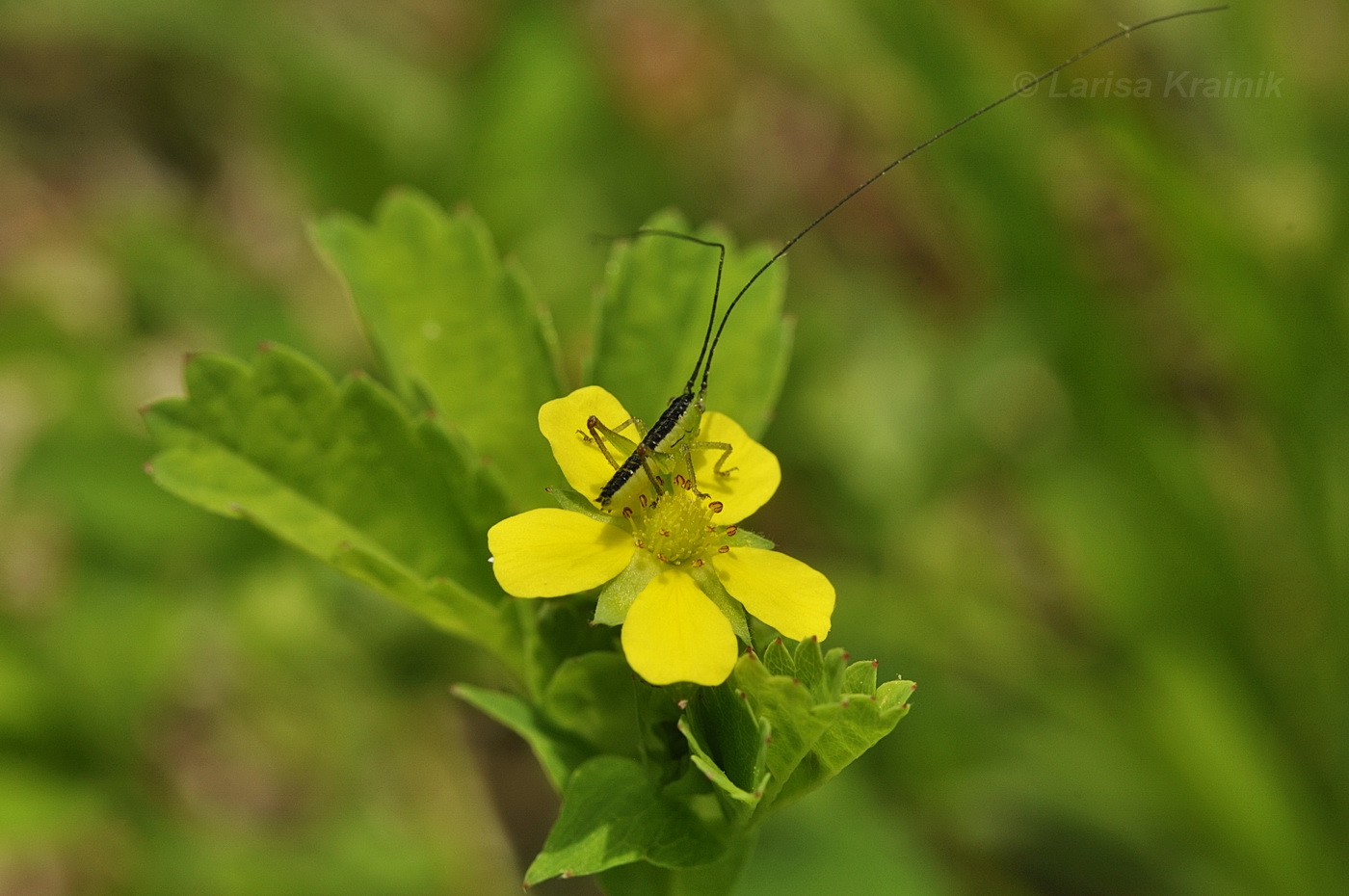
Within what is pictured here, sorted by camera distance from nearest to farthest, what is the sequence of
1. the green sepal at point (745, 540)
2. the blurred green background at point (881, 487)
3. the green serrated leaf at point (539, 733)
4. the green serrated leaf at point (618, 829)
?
the green serrated leaf at point (618, 829) < the green serrated leaf at point (539, 733) < the green sepal at point (745, 540) < the blurred green background at point (881, 487)

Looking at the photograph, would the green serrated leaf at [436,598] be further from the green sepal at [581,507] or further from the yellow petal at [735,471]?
the yellow petal at [735,471]

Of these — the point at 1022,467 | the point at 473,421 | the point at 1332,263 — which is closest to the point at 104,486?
the point at 473,421

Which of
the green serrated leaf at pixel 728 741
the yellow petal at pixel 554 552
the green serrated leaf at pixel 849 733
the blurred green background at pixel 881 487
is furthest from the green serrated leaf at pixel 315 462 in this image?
the blurred green background at pixel 881 487

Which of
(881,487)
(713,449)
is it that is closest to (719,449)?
(713,449)

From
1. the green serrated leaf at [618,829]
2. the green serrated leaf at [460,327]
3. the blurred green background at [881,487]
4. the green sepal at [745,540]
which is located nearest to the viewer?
the green serrated leaf at [618,829]

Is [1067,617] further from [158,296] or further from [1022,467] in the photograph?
[158,296]

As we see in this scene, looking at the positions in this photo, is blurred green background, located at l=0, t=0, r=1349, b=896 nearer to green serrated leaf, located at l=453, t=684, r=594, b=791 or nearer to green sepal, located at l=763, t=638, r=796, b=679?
green serrated leaf, located at l=453, t=684, r=594, b=791

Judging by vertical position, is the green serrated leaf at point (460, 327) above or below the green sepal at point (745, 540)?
above
